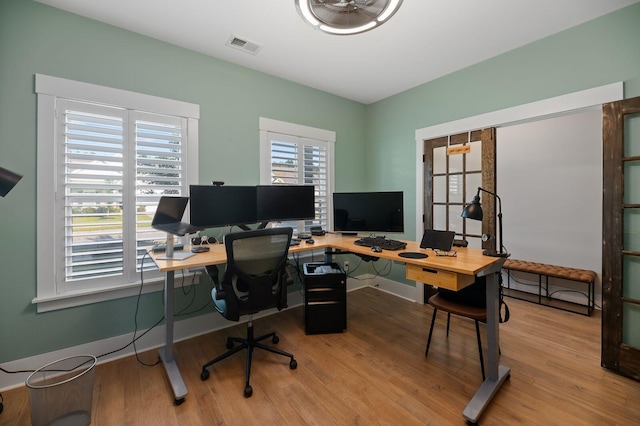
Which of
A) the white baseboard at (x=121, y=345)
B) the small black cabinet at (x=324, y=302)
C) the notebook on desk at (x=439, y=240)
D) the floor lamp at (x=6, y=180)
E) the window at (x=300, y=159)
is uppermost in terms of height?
the window at (x=300, y=159)

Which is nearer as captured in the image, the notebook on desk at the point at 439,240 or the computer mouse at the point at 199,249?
the notebook on desk at the point at 439,240

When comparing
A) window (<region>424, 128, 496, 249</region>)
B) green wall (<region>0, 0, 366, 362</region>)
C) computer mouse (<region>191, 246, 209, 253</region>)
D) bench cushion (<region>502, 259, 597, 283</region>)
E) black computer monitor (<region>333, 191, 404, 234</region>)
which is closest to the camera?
green wall (<region>0, 0, 366, 362</region>)

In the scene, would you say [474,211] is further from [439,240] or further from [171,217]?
[171,217]

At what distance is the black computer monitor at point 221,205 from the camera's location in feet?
7.64

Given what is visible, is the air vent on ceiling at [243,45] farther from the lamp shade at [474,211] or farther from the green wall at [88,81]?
the lamp shade at [474,211]

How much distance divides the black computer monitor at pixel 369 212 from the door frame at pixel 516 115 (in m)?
0.88

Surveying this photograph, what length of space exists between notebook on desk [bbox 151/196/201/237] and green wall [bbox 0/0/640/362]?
531 mm

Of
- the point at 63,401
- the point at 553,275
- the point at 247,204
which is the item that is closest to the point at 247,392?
the point at 63,401

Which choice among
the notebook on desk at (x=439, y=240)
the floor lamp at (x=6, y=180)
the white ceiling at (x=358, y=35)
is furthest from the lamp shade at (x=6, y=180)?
Result: the notebook on desk at (x=439, y=240)

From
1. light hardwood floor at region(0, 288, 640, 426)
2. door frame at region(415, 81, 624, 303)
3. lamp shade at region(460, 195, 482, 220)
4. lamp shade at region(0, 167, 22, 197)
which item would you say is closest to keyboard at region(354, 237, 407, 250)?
lamp shade at region(460, 195, 482, 220)

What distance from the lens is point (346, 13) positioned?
1616 millimetres

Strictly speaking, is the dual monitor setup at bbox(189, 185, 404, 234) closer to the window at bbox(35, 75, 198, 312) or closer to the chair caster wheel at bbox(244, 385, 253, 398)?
the window at bbox(35, 75, 198, 312)

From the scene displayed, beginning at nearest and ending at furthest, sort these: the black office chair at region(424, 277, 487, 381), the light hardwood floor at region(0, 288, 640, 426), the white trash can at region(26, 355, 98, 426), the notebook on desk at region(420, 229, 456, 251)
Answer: the white trash can at region(26, 355, 98, 426) < the light hardwood floor at region(0, 288, 640, 426) < the black office chair at region(424, 277, 487, 381) < the notebook on desk at region(420, 229, 456, 251)

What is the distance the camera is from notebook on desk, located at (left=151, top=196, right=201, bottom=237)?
1990mm
